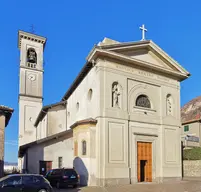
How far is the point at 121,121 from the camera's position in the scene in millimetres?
21719

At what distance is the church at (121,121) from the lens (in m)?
20.9

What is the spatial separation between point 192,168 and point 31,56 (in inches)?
1195

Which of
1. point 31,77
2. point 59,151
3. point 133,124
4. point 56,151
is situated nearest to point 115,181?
point 133,124

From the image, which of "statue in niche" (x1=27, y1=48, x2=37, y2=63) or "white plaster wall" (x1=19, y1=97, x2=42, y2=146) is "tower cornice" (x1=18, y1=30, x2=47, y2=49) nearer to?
"statue in niche" (x1=27, y1=48, x2=37, y2=63)

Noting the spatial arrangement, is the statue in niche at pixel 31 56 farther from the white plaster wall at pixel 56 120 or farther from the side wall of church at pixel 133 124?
the side wall of church at pixel 133 124

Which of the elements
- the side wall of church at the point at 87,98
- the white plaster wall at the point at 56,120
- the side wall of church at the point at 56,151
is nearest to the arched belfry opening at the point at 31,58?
the white plaster wall at the point at 56,120

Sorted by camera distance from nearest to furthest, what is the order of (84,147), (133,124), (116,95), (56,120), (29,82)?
(84,147), (116,95), (133,124), (56,120), (29,82)

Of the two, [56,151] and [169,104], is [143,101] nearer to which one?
[169,104]

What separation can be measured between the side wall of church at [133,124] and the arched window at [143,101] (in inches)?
10.6

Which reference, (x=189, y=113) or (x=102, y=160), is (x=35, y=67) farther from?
(x=102, y=160)

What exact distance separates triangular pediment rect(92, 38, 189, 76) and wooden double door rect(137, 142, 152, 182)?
6988 millimetres

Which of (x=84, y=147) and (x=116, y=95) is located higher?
(x=116, y=95)

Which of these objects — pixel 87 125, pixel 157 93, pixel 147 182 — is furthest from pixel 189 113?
pixel 87 125

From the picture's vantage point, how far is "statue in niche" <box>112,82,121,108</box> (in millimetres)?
22016
